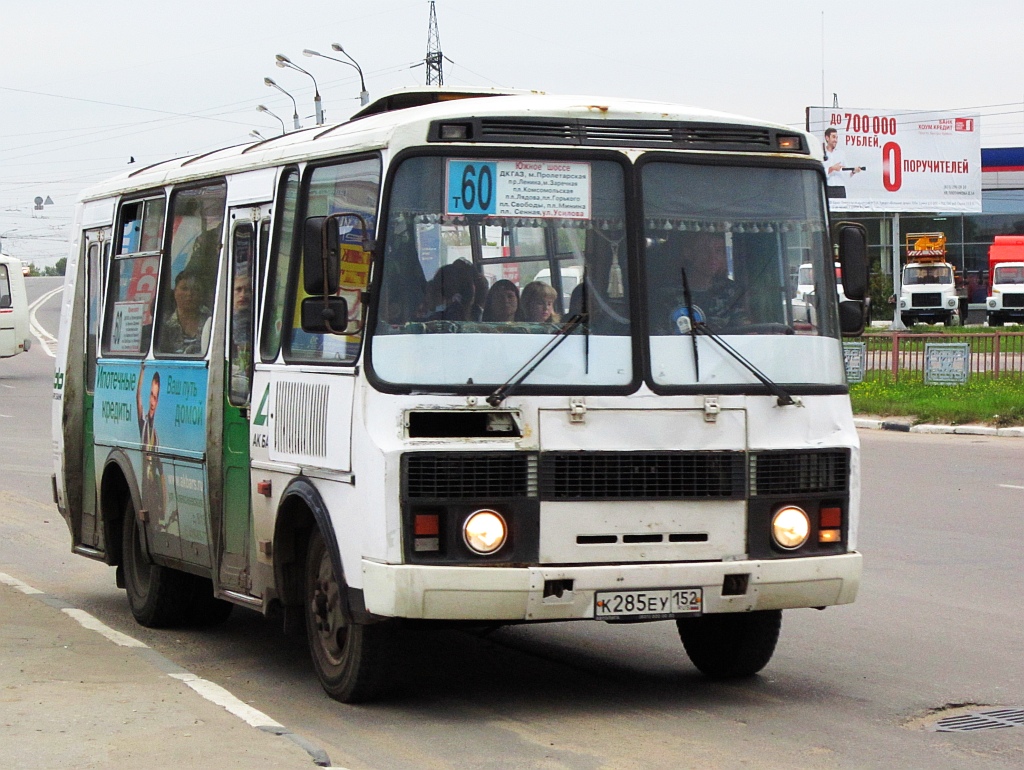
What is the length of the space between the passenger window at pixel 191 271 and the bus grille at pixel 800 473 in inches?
127

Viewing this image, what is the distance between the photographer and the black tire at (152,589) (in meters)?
9.73

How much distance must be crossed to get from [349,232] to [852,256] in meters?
2.26

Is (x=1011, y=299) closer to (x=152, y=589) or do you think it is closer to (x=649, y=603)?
(x=152, y=589)

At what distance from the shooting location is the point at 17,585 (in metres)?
11.0

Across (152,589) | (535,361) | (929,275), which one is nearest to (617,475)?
(535,361)

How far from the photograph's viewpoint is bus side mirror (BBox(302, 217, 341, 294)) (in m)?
6.90

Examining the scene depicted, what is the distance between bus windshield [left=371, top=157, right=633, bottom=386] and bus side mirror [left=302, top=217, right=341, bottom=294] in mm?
209

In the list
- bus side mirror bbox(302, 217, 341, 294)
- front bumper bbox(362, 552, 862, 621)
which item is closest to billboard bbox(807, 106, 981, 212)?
front bumper bbox(362, 552, 862, 621)

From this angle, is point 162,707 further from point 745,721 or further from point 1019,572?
point 1019,572

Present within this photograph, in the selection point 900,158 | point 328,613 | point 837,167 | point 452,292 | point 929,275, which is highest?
point 900,158

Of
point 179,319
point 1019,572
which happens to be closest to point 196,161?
point 179,319

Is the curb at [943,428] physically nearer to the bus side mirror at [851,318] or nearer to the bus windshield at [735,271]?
the bus side mirror at [851,318]

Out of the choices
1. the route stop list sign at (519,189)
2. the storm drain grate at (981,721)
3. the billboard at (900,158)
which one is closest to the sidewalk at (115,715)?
the route stop list sign at (519,189)

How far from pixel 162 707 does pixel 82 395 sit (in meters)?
4.19
